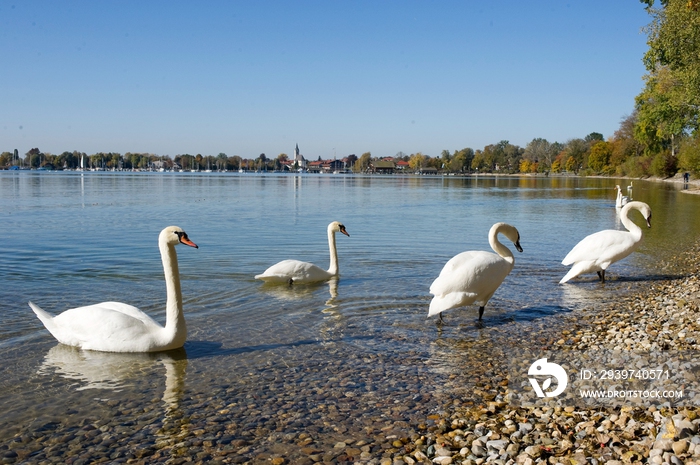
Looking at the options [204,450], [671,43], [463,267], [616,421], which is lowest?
[204,450]

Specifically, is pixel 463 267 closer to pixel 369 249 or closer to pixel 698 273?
pixel 698 273

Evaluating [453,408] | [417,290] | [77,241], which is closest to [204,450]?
[453,408]

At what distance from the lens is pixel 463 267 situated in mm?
8531

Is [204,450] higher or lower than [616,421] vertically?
lower

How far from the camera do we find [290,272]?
1154 cm

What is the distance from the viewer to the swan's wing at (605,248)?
12039 mm

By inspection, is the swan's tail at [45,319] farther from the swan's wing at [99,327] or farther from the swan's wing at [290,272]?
the swan's wing at [290,272]

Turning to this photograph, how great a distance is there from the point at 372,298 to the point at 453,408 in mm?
4969

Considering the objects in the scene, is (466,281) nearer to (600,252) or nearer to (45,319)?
(600,252)

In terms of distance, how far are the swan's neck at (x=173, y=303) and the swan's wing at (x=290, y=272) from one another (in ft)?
12.9

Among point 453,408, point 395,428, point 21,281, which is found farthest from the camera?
point 21,281

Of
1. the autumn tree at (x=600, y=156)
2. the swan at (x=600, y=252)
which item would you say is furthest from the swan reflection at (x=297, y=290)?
the autumn tree at (x=600, y=156)

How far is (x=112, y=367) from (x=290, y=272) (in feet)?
16.4

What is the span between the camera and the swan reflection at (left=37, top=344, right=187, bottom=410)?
20.7ft
